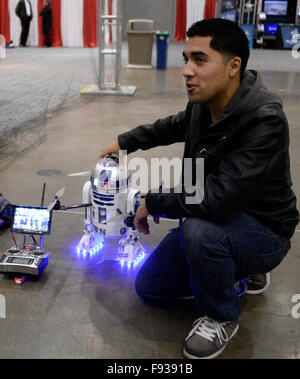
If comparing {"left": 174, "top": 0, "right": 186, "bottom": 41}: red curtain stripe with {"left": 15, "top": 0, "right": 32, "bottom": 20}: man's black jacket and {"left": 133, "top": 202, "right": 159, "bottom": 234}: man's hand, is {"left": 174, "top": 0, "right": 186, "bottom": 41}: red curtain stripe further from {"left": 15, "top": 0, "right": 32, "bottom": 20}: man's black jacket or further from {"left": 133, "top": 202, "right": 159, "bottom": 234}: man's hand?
{"left": 133, "top": 202, "right": 159, "bottom": 234}: man's hand

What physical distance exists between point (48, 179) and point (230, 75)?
6.76ft

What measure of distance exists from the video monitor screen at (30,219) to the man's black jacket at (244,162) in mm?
627

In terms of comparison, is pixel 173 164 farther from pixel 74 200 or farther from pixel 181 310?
pixel 181 310

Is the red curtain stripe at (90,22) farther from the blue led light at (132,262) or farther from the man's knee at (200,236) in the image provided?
the man's knee at (200,236)

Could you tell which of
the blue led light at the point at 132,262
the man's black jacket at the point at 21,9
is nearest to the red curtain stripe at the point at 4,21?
the man's black jacket at the point at 21,9

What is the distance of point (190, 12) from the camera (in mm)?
16984

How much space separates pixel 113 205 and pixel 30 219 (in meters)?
0.40

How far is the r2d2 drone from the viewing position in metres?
1.96

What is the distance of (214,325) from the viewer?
62.0 inches

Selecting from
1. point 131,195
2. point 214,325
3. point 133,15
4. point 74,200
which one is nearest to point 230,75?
point 131,195

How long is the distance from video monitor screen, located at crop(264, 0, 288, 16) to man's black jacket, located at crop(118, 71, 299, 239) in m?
17.4

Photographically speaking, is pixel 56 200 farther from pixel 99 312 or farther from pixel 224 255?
pixel 224 255

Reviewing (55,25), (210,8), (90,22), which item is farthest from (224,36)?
(210,8)

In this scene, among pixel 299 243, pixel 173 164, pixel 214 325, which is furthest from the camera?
pixel 173 164
